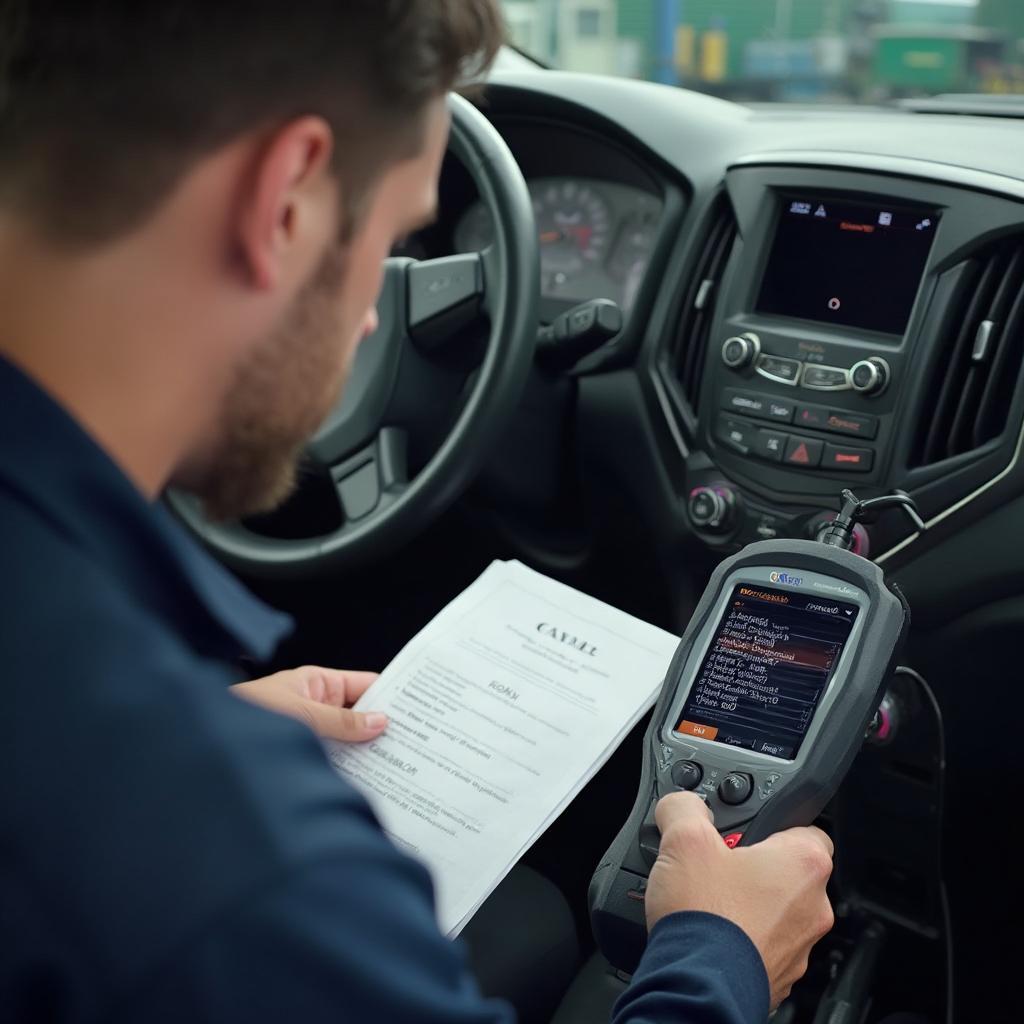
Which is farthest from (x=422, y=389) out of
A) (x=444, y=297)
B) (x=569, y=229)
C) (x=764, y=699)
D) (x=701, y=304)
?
(x=764, y=699)

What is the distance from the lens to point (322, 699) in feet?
4.12

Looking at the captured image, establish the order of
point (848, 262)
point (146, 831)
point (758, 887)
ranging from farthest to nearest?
point (848, 262) → point (758, 887) → point (146, 831)

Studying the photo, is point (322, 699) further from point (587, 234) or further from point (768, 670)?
point (587, 234)

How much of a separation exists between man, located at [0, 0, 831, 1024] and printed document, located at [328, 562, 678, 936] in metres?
0.30

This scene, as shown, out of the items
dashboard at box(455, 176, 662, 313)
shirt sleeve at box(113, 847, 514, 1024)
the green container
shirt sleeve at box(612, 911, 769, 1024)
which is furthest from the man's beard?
the green container

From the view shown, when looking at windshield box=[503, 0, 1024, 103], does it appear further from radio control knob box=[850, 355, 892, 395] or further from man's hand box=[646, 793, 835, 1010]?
man's hand box=[646, 793, 835, 1010]

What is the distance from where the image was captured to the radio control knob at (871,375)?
1.47m

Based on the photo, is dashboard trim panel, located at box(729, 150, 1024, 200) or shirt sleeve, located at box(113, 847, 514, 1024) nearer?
shirt sleeve, located at box(113, 847, 514, 1024)

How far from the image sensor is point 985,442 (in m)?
1.42

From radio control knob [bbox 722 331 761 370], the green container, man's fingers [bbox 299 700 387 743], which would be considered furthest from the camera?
the green container

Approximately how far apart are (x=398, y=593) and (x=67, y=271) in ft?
4.39

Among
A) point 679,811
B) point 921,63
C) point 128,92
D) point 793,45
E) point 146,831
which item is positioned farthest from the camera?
point 793,45

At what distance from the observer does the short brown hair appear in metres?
0.63

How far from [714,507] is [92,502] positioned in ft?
3.49
